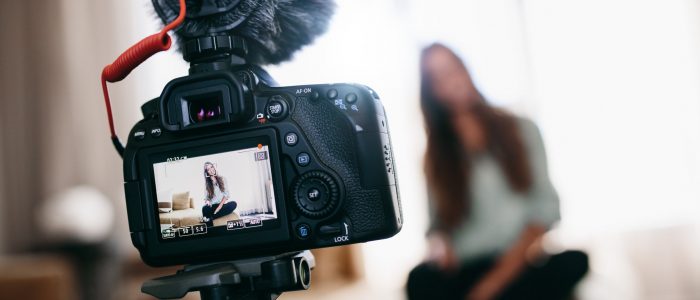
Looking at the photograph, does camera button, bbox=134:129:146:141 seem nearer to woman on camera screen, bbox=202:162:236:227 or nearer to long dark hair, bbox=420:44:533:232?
woman on camera screen, bbox=202:162:236:227

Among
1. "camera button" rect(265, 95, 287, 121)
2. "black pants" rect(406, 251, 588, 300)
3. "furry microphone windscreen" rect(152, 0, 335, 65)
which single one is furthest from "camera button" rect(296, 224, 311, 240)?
"black pants" rect(406, 251, 588, 300)

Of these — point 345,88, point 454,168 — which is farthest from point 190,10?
point 454,168

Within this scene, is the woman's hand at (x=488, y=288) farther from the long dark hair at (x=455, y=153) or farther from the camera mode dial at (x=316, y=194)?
the camera mode dial at (x=316, y=194)

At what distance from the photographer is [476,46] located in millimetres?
1567

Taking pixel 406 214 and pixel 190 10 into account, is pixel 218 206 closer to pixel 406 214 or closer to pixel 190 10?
pixel 190 10

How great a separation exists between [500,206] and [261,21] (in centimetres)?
97

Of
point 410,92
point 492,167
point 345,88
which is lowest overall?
point 492,167

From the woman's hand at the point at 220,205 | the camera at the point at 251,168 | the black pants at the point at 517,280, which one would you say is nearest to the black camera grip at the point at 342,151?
the camera at the point at 251,168

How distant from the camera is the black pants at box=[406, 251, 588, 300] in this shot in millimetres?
1342

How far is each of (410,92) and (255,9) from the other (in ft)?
3.24

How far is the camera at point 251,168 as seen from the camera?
579 mm

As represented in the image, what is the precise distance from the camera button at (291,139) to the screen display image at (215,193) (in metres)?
0.02

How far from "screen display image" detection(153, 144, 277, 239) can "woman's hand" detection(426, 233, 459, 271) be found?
961 millimetres

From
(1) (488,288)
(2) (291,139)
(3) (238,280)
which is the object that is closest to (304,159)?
(2) (291,139)
